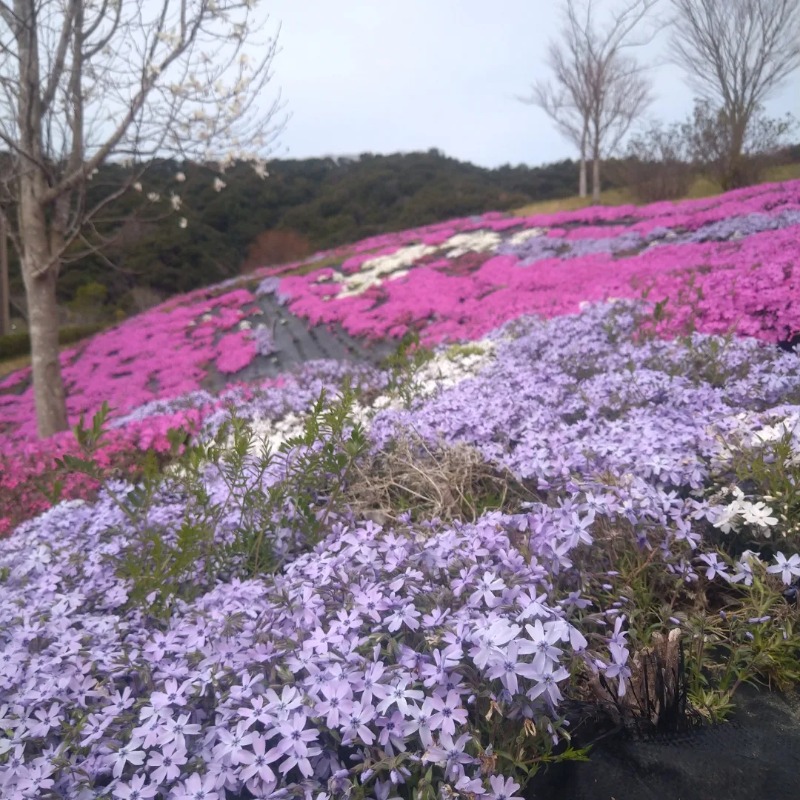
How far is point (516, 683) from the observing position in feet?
5.02

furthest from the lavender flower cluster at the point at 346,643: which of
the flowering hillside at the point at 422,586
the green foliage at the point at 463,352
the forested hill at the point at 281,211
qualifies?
the forested hill at the point at 281,211

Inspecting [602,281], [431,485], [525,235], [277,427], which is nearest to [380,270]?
[525,235]

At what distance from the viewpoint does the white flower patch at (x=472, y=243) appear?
1277cm

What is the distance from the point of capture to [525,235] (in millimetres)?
12898

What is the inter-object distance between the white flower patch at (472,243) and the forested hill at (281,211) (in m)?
9.51

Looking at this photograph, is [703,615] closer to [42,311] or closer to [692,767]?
[692,767]

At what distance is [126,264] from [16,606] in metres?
23.8

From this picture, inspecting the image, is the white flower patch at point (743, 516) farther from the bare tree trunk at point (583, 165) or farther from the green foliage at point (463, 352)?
the bare tree trunk at point (583, 165)

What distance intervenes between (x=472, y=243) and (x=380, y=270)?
2.08 meters

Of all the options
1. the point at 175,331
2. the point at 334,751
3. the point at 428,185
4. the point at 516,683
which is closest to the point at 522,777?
the point at 516,683

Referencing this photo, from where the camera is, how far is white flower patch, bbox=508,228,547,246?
12487 mm

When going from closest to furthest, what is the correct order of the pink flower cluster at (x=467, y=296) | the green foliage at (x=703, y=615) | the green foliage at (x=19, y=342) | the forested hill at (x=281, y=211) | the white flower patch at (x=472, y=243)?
the green foliage at (x=703, y=615) < the pink flower cluster at (x=467, y=296) < the white flower patch at (x=472, y=243) < the green foliage at (x=19, y=342) < the forested hill at (x=281, y=211)

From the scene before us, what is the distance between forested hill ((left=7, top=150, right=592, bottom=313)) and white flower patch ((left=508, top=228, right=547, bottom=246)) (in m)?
10.2

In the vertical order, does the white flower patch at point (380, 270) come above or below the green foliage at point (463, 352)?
above
